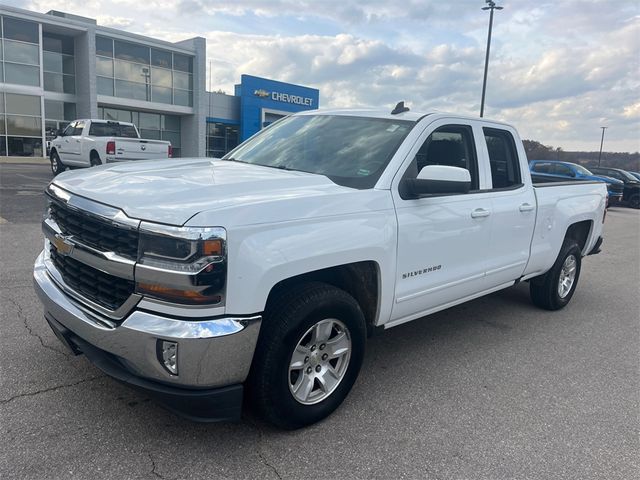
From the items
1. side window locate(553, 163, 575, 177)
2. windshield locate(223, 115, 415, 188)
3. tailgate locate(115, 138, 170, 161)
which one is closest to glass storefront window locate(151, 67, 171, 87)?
tailgate locate(115, 138, 170, 161)

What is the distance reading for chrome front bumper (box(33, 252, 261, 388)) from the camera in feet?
8.04

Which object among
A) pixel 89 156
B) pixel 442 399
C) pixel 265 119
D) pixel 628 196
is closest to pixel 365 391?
pixel 442 399

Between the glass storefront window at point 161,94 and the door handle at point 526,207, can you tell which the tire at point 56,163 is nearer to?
the glass storefront window at point 161,94

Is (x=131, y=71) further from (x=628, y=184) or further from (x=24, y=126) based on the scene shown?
(x=628, y=184)

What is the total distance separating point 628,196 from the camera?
81.9ft

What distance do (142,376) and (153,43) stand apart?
33714mm

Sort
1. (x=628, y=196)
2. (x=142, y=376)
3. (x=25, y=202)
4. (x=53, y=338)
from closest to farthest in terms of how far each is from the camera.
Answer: (x=142, y=376) → (x=53, y=338) → (x=25, y=202) → (x=628, y=196)

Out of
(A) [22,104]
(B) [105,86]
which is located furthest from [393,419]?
(B) [105,86]

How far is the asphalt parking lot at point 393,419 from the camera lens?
271cm

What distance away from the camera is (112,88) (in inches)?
1226

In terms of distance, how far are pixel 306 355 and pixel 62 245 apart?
1557mm

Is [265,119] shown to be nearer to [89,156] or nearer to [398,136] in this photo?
[89,156]

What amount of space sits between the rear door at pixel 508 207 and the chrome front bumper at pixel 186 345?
257 centimetres

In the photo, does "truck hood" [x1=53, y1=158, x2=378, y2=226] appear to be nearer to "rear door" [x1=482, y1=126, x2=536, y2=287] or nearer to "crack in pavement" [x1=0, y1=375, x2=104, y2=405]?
"crack in pavement" [x1=0, y1=375, x2=104, y2=405]
